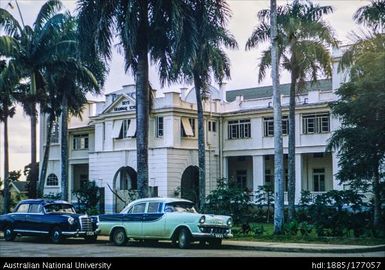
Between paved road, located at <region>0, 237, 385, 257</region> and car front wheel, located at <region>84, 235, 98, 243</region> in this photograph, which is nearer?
paved road, located at <region>0, 237, 385, 257</region>

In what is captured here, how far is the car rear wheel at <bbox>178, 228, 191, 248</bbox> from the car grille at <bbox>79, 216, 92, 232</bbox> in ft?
16.1

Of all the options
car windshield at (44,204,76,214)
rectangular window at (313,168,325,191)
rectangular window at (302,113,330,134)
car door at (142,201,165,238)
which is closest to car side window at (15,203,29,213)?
car windshield at (44,204,76,214)

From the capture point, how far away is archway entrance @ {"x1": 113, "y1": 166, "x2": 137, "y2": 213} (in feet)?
147

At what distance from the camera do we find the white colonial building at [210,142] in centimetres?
4234

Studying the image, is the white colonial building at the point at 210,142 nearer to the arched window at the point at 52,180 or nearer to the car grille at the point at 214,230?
the arched window at the point at 52,180

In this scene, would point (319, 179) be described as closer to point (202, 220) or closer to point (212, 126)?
point (212, 126)

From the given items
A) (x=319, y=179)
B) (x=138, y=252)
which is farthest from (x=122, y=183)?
(x=138, y=252)

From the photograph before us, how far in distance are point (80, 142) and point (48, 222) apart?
27827 mm

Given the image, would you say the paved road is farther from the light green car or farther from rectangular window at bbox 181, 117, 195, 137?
rectangular window at bbox 181, 117, 195, 137

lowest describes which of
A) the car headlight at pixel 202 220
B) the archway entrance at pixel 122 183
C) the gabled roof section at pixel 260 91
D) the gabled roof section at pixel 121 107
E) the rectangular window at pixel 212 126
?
the car headlight at pixel 202 220

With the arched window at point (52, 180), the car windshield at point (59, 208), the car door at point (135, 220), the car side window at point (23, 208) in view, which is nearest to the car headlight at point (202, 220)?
the car door at point (135, 220)

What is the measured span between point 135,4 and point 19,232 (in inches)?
399

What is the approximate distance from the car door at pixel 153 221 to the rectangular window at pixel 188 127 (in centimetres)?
Answer: 2195

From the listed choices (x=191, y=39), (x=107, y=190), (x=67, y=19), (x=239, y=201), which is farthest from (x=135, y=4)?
(x=107, y=190)
